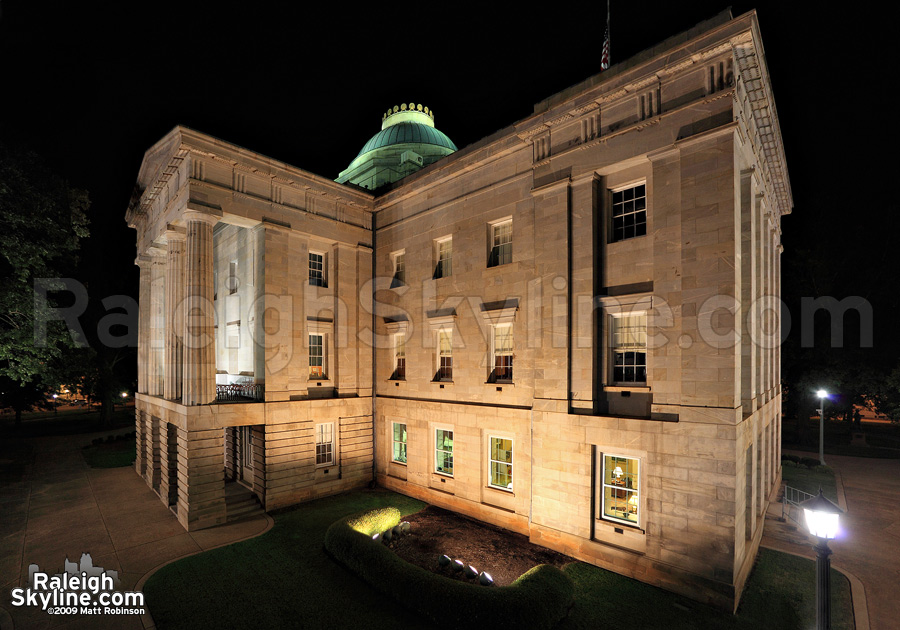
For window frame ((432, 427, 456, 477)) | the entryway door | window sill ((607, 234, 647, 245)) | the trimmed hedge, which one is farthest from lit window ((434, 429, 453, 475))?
window sill ((607, 234, 647, 245))

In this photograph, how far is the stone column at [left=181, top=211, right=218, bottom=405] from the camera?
1725cm

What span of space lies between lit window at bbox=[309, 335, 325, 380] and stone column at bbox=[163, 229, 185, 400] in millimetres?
6042

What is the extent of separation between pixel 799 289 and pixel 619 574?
3324 centimetres

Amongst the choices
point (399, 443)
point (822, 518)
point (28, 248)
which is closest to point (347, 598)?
point (399, 443)

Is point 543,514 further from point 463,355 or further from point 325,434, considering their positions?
point 325,434

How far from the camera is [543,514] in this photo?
48.8 feet

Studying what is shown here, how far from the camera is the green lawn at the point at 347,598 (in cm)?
1073

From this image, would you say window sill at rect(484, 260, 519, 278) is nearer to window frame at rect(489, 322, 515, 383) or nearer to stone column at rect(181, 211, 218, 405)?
window frame at rect(489, 322, 515, 383)

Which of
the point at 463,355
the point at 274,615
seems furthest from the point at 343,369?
the point at 274,615

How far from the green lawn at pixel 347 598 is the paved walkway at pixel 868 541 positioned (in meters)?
0.63

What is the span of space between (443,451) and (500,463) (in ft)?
10.8

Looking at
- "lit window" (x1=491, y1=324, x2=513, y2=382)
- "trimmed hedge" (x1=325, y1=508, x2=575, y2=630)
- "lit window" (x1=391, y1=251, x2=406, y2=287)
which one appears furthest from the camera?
"lit window" (x1=391, y1=251, x2=406, y2=287)

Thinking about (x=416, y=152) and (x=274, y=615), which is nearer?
(x=274, y=615)

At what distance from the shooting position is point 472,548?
14.8 metres
